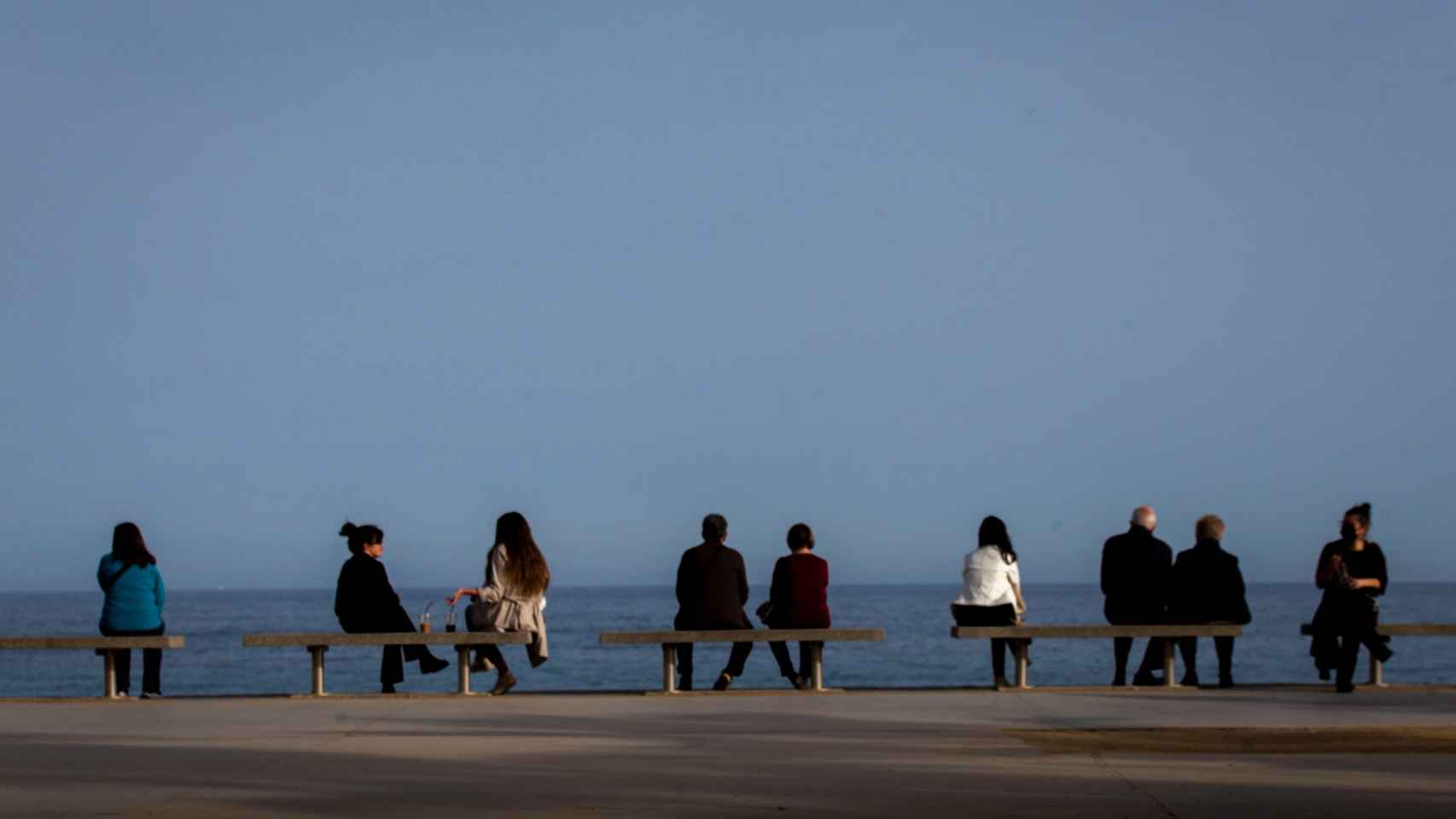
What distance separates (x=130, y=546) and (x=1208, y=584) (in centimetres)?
851

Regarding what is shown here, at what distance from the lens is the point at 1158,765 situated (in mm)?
9375

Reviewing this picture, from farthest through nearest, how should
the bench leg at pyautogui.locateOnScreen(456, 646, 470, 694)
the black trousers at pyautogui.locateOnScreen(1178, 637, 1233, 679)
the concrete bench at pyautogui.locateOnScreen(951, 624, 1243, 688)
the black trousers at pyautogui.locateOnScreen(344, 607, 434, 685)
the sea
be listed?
the sea → the black trousers at pyautogui.locateOnScreen(1178, 637, 1233, 679) → the black trousers at pyautogui.locateOnScreen(344, 607, 434, 685) → the bench leg at pyautogui.locateOnScreen(456, 646, 470, 694) → the concrete bench at pyautogui.locateOnScreen(951, 624, 1243, 688)

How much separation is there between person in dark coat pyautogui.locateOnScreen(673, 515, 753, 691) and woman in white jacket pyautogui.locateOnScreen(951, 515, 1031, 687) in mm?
1716

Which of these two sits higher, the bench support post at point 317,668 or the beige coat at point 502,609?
the beige coat at point 502,609

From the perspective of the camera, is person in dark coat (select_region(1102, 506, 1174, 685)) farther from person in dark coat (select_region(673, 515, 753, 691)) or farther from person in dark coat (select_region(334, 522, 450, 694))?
person in dark coat (select_region(334, 522, 450, 694))

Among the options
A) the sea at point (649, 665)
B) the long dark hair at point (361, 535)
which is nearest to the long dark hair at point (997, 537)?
the long dark hair at point (361, 535)

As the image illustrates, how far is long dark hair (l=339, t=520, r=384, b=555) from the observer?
1542 cm

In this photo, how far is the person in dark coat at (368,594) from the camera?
606 inches

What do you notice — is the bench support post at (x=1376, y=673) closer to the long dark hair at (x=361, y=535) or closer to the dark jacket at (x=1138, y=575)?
the dark jacket at (x=1138, y=575)

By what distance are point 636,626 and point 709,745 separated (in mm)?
90828

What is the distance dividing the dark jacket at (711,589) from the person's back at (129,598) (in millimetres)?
4112

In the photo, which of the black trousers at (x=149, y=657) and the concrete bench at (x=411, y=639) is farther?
the black trousers at (x=149, y=657)

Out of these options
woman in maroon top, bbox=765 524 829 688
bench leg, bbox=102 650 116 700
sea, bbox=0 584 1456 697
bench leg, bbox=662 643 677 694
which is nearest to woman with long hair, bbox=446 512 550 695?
bench leg, bbox=662 643 677 694

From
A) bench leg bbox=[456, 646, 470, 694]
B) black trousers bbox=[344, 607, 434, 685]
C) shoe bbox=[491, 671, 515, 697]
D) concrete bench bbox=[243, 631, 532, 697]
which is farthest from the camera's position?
black trousers bbox=[344, 607, 434, 685]
